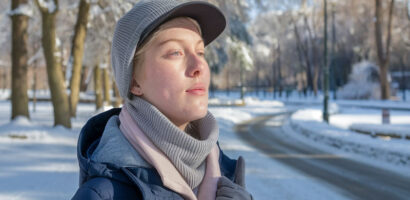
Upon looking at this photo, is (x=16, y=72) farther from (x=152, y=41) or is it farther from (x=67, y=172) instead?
(x=152, y=41)

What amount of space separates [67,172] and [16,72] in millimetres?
6608

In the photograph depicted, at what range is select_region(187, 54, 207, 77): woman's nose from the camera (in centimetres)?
152

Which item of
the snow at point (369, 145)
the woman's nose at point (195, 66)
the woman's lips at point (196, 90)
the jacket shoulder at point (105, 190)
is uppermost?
the woman's nose at point (195, 66)

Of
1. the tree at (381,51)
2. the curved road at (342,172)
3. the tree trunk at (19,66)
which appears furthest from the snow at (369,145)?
the tree at (381,51)

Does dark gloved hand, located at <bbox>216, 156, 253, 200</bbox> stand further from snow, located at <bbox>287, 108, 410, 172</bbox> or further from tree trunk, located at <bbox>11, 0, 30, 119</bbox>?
tree trunk, located at <bbox>11, 0, 30, 119</bbox>

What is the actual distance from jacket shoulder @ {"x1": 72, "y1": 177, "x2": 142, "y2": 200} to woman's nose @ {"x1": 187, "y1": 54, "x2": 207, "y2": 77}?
0.49 m

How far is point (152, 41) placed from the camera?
1.53 metres

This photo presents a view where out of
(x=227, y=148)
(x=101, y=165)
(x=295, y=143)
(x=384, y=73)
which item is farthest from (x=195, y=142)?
(x=384, y=73)

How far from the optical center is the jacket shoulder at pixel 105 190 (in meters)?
1.27

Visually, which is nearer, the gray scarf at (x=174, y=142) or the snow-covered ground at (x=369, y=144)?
the gray scarf at (x=174, y=142)

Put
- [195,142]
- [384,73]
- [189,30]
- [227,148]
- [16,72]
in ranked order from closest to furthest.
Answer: [195,142] < [189,30] < [227,148] < [16,72] < [384,73]

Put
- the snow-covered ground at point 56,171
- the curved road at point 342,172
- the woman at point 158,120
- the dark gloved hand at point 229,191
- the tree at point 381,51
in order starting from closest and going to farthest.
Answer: the woman at point 158,120
the dark gloved hand at point 229,191
the snow-covered ground at point 56,171
the curved road at point 342,172
the tree at point 381,51

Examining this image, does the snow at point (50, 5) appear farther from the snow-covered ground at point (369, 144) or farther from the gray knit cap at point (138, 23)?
the gray knit cap at point (138, 23)

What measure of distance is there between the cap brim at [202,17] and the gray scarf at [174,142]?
0.92ft
